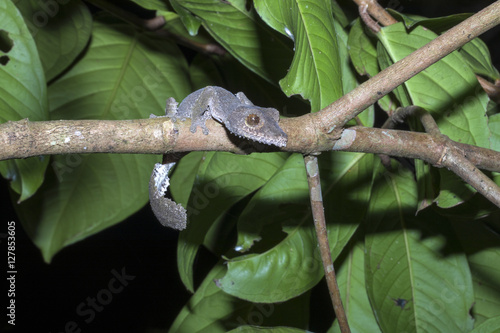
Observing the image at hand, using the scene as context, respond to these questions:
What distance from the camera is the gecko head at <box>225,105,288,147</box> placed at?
886 millimetres

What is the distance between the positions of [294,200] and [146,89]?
0.90m

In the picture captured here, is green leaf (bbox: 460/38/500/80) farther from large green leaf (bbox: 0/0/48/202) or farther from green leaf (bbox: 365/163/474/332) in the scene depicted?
large green leaf (bbox: 0/0/48/202)

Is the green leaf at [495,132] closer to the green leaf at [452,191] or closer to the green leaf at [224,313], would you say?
the green leaf at [452,191]

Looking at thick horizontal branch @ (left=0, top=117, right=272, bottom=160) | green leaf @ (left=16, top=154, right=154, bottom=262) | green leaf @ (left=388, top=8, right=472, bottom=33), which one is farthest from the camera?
green leaf @ (left=16, top=154, right=154, bottom=262)

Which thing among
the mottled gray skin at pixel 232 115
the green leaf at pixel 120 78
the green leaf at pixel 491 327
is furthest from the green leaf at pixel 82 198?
the green leaf at pixel 491 327

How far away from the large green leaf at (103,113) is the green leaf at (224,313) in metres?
0.47

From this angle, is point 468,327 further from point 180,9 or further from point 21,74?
point 21,74

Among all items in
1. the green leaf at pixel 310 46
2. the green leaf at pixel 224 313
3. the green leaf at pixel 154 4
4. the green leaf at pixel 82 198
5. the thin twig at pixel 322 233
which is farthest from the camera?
the green leaf at pixel 82 198

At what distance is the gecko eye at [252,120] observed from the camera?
102 cm

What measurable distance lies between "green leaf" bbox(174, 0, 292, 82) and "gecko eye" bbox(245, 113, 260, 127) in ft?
1.30

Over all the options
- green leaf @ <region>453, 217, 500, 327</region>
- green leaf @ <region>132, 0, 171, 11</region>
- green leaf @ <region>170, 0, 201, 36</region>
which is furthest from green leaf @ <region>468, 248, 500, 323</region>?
green leaf @ <region>132, 0, 171, 11</region>

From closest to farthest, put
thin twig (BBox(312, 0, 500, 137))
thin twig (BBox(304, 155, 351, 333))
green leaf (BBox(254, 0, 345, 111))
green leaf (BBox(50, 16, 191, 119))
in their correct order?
thin twig (BBox(312, 0, 500, 137)) < thin twig (BBox(304, 155, 351, 333)) < green leaf (BBox(254, 0, 345, 111)) < green leaf (BBox(50, 16, 191, 119))

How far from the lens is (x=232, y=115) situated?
1.06 m

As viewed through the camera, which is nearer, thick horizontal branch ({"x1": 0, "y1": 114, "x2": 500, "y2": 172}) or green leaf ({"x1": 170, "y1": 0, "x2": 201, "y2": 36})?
thick horizontal branch ({"x1": 0, "y1": 114, "x2": 500, "y2": 172})
